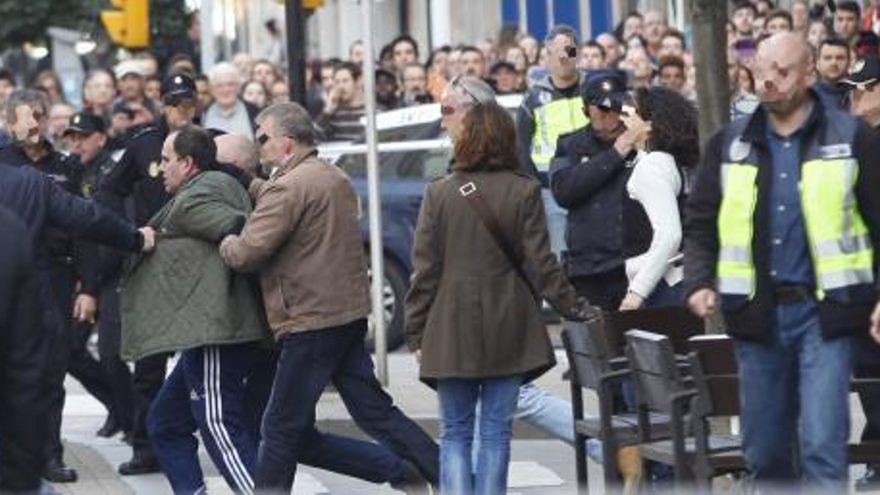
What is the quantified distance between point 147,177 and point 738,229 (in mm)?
5155

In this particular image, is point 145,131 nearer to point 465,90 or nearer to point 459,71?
point 465,90

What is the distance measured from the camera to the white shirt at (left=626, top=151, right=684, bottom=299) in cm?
1260

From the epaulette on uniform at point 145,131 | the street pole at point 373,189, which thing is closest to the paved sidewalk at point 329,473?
the street pole at point 373,189

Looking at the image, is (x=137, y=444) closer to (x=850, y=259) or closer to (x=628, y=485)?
(x=628, y=485)

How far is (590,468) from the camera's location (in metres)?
14.2

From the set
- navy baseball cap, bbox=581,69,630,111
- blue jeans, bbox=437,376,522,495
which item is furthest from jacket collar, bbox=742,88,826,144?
navy baseball cap, bbox=581,69,630,111

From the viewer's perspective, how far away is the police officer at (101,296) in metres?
15.1

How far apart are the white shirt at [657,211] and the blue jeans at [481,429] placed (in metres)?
1.29

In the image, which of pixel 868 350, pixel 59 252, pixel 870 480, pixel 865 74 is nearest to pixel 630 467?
pixel 868 350

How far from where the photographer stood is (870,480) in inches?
490

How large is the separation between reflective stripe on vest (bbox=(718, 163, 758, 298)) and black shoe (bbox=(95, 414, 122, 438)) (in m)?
7.01

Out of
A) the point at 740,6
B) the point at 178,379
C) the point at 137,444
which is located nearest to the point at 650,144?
the point at 178,379

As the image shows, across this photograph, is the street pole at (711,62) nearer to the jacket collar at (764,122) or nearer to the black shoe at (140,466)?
the jacket collar at (764,122)

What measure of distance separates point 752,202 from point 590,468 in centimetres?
443
